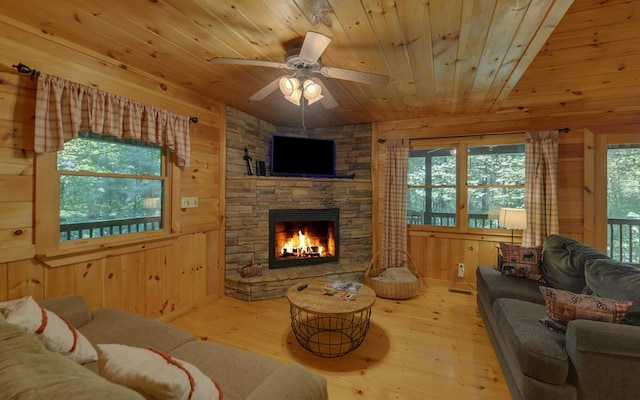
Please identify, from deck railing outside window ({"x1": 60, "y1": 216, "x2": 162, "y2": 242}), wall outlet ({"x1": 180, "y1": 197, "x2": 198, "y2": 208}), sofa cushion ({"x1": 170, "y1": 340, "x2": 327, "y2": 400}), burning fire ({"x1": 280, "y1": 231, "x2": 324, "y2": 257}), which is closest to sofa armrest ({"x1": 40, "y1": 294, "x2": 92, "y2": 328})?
deck railing outside window ({"x1": 60, "y1": 216, "x2": 162, "y2": 242})

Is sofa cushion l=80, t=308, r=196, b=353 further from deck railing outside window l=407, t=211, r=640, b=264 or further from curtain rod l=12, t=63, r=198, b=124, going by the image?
deck railing outside window l=407, t=211, r=640, b=264

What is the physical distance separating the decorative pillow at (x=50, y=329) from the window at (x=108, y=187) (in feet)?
3.17

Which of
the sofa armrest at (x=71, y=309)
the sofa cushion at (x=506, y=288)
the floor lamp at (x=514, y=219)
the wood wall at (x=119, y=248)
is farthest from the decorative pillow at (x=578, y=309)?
the wood wall at (x=119, y=248)

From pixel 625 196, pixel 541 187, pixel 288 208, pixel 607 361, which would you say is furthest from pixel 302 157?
pixel 625 196

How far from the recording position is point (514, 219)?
3.06 metres

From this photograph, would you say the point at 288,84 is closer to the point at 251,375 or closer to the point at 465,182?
the point at 251,375

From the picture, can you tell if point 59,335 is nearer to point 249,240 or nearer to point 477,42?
point 249,240

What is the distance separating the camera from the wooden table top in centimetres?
210

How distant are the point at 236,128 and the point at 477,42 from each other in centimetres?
283

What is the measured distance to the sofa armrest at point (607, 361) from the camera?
1.38 metres

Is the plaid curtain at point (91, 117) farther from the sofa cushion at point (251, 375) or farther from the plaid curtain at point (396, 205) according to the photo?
the plaid curtain at point (396, 205)

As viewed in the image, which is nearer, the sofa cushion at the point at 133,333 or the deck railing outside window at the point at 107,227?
the sofa cushion at the point at 133,333

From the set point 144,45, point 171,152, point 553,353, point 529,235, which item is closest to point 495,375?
point 553,353

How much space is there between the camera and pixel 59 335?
1.33 meters
